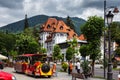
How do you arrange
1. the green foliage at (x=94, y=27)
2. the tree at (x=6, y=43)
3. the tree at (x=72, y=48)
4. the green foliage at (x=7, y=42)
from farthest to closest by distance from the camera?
the tree at (x=6, y=43) < the green foliage at (x=7, y=42) < the tree at (x=72, y=48) < the green foliage at (x=94, y=27)

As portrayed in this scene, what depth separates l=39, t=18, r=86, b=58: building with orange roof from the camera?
139625mm

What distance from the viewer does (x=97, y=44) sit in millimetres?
40562

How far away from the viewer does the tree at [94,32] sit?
40.1 m

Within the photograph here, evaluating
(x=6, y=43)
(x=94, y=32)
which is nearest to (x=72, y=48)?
(x=6, y=43)

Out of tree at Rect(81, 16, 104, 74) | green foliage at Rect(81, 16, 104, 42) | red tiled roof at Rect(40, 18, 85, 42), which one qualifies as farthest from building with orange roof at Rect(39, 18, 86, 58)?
green foliage at Rect(81, 16, 104, 42)

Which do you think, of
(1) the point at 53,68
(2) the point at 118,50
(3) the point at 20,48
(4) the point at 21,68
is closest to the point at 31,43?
(3) the point at 20,48

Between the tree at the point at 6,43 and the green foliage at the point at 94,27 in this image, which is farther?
the tree at the point at 6,43

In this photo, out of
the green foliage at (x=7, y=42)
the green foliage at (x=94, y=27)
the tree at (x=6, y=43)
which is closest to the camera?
the green foliage at (x=94, y=27)

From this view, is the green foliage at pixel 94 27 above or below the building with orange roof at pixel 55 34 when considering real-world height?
below

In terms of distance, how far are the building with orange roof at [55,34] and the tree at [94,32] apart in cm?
9194

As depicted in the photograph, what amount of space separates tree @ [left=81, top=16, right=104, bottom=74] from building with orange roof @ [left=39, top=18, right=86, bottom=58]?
91.9 m

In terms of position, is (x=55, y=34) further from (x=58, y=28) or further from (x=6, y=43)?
(x=6, y=43)

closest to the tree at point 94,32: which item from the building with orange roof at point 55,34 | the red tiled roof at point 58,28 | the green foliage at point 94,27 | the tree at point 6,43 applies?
the green foliage at point 94,27

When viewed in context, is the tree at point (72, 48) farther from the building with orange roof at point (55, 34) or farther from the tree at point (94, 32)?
the tree at point (94, 32)
